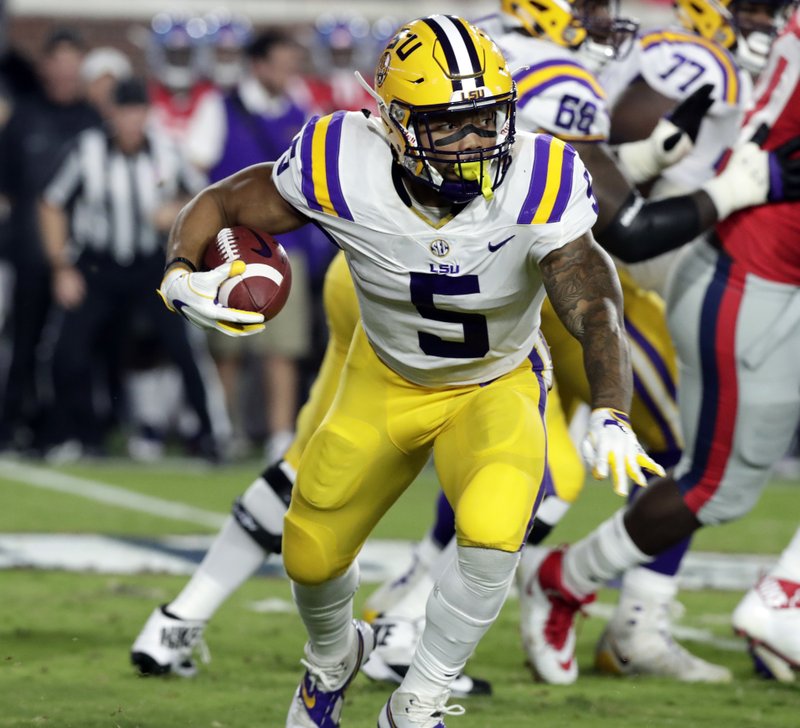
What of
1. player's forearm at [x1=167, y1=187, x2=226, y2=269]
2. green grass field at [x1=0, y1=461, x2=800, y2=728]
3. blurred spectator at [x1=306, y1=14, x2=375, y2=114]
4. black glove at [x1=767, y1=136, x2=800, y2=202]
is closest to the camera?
player's forearm at [x1=167, y1=187, x2=226, y2=269]

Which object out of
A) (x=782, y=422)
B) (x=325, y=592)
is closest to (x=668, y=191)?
(x=782, y=422)

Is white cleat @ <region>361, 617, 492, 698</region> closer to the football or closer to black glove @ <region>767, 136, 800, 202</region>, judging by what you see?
the football

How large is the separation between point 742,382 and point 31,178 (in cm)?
620

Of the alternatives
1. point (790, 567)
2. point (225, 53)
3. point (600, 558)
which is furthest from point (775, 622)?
point (225, 53)

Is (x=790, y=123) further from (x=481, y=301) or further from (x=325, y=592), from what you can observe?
(x=325, y=592)

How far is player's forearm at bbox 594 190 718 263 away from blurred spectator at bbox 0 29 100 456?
231 inches

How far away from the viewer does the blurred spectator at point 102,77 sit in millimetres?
10172

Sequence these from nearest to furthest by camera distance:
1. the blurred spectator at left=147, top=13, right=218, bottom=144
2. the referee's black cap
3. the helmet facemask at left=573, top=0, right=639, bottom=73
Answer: the helmet facemask at left=573, top=0, right=639, bottom=73 → the referee's black cap → the blurred spectator at left=147, top=13, right=218, bottom=144

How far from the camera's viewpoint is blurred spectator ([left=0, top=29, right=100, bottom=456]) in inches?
383

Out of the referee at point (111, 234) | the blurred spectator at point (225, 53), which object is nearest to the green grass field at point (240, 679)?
the referee at point (111, 234)

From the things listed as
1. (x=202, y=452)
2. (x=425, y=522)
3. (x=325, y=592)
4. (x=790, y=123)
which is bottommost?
(x=202, y=452)

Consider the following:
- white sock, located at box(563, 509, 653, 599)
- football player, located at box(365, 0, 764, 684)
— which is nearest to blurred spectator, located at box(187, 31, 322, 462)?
football player, located at box(365, 0, 764, 684)

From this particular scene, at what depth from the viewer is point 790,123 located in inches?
179

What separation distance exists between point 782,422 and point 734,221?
0.58m
